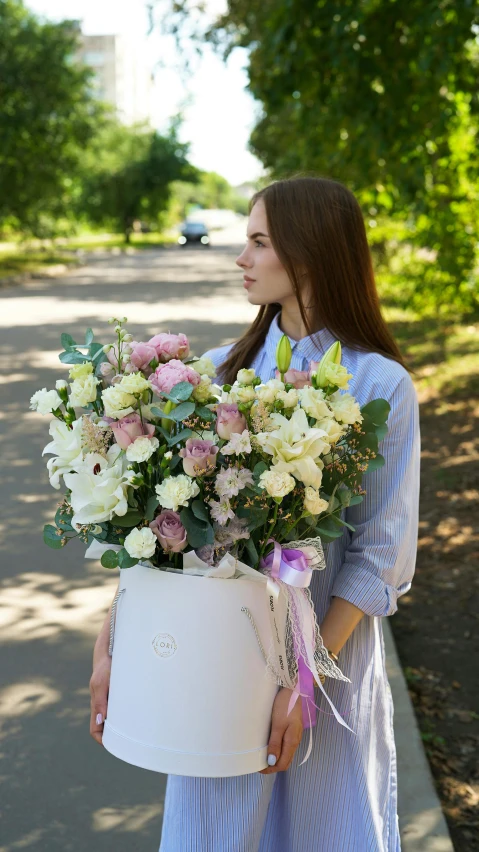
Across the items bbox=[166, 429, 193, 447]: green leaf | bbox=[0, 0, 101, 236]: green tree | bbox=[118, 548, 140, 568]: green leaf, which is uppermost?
bbox=[0, 0, 101, 236]: green tree

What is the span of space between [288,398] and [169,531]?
0.29 meters

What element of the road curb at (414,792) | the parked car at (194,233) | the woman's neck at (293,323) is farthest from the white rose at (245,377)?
the parked car at (194,233)

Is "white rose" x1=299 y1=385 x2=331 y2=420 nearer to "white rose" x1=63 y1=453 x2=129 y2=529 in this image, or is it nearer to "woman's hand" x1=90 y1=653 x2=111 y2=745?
"white rose" x1=63 y1=453 x2=129 y2=529

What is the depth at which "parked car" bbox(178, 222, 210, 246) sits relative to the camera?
180 feet

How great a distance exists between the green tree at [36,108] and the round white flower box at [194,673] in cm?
2829

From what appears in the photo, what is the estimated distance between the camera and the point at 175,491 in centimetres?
→ 158

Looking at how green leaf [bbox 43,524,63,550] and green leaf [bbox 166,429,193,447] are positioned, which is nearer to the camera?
green leaf [bbox 166,429,193,447]

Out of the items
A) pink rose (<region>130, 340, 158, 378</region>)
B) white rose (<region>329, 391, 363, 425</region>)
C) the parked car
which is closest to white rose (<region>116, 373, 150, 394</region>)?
pink rose (<region>130, 340, 158, 378</region>)

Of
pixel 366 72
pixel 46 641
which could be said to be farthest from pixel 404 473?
pixel 366 72

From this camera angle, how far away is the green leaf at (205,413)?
67.2 inches

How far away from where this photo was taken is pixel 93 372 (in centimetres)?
184

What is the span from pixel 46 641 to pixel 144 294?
56.6ft

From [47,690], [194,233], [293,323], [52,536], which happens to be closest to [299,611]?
[52,536]

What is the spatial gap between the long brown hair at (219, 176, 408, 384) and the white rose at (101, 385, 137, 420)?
56 centimetres
